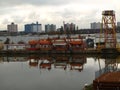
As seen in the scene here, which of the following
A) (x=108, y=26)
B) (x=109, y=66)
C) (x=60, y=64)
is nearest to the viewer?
(x=109, y=66)

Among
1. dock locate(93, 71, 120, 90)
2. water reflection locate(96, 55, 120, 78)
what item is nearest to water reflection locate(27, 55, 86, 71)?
water reflection locate(96, 55, 120, 78)

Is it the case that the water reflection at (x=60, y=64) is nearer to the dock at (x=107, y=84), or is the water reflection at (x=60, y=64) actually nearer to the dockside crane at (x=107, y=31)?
the dockside crane at (x=107, y=31)

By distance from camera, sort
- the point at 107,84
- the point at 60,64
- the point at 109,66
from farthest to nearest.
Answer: the point at 60,64 → the point at 109,66 → the point at 107,84

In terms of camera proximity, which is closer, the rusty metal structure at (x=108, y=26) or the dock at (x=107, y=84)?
the dock at (x=107, y=84)

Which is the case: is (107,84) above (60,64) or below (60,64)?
above

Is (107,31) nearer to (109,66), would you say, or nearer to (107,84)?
(109,66)

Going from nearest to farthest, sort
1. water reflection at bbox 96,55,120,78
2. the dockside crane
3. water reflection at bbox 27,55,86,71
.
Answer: water reflection at bbox 96,55,120,78
water reflection at bbox 27,55,86,71
the dockside crane

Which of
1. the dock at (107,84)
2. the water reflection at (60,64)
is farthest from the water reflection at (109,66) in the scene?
the dock at (107,84)

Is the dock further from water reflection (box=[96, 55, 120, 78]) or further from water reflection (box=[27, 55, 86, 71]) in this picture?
water reflection (box=[27, 55, 86, 71])

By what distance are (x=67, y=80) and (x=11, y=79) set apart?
15.0 feet

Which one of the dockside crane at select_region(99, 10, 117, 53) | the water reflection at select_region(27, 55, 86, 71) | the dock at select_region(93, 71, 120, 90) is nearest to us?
the dock at select_region(93, 71, 120, 90)

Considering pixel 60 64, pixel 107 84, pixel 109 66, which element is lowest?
pixel 60 64

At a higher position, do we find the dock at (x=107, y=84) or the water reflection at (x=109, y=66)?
the dock at (x=107, y=84)

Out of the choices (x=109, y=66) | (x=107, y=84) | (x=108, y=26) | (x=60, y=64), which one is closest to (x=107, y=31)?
(x=108, y=26)
